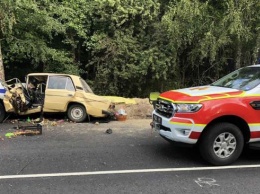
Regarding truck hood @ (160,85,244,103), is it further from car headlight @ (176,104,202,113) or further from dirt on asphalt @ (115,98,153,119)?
dirt on asphalt @ (115,98,153,119)

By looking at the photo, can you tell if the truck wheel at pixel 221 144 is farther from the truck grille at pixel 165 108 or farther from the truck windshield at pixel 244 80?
the truck windshield at pixel 244 80

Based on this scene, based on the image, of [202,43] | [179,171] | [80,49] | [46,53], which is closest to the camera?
[179,171]

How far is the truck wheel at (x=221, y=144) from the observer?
20.0 feet

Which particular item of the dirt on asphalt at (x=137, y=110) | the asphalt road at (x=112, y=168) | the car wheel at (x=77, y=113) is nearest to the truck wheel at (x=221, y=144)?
the asphalt road at (x=112, y=168)

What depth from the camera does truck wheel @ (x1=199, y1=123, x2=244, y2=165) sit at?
20.0 feet

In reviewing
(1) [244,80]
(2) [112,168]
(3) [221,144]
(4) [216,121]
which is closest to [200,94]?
(4) [216,121]

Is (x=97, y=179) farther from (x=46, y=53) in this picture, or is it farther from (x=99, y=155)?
(x=46, y=53)

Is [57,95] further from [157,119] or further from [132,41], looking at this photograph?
[132,41]

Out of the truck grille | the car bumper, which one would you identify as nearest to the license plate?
the truck grille

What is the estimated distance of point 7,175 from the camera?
559cm

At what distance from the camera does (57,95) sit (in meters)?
10.7

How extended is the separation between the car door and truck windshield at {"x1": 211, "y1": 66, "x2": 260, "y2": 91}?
496 centimetres

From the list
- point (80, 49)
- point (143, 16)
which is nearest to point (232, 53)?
point (143, 16)

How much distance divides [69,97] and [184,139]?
5.43m
